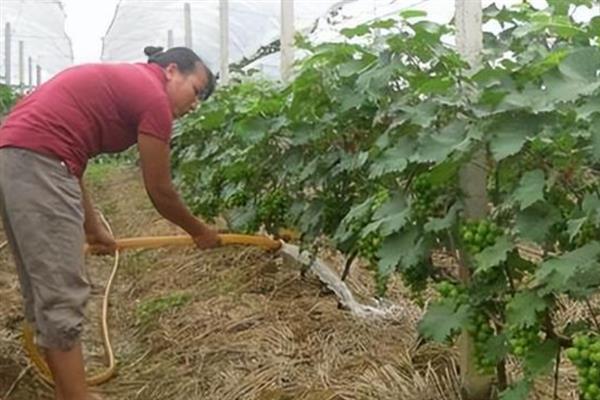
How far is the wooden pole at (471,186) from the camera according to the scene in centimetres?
232

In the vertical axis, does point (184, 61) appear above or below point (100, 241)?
above

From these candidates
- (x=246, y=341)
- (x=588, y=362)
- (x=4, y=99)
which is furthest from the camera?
(x=4, y=99)

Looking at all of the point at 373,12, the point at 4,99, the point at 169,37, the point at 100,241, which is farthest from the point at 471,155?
the point at 169,37

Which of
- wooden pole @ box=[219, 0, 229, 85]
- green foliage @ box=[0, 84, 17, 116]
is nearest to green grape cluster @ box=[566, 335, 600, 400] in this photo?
wooden pole @ box=[219, 0, 229, 85]

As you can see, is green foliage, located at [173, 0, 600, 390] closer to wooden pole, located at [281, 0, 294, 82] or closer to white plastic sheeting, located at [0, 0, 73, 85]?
wooden pole, located at [281, 0, 294, 82]

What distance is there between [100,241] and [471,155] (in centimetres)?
180

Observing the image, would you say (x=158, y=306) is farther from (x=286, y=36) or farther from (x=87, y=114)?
(x=286, y=36)

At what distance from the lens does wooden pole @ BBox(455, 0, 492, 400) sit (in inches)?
91.4

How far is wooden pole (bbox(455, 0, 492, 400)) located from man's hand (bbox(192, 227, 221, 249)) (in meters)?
1.09

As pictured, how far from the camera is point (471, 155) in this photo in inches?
80.4

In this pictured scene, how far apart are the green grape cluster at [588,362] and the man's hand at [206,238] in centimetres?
181

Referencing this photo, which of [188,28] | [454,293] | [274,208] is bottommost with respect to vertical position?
[188,28]

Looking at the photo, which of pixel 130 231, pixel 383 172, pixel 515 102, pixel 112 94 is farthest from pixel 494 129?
pixel 130 231

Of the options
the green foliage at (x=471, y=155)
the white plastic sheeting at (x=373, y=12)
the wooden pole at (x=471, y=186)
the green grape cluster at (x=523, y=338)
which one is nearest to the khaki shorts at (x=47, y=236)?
the green foliage at (x=471, y=155)
